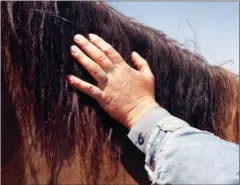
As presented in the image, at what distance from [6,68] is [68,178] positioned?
229 mm

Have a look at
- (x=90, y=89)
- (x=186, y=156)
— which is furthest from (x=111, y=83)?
(x=186, y=156)

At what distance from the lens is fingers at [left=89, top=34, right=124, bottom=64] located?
2.87ft

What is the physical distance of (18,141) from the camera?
823 mm

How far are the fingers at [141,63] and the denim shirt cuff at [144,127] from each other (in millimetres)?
100

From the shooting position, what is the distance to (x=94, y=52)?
866 mm

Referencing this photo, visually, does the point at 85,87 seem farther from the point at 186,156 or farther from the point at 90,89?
the point at 186,156

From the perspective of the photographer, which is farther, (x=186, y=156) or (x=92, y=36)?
(x=92, y=36)

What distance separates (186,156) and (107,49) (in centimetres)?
25

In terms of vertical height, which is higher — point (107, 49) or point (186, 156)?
point (107, 49)

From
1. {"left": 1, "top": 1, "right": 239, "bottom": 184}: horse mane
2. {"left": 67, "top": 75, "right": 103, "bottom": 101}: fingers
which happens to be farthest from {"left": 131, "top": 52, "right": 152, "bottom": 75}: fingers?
{"left": 67, "top": 75, "right": 103, "bottom": 101}: fingers

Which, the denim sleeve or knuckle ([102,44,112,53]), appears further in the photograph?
knuckle ([102,44,112,53])

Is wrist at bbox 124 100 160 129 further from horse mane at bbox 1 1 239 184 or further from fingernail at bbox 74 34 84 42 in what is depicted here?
fingernail at bbox 74 34 84 42

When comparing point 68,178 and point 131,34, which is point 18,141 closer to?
point 68,178

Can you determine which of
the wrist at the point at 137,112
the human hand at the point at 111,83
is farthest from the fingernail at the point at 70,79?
the wrist at the point at 137,112
